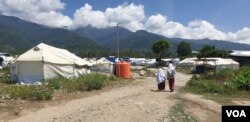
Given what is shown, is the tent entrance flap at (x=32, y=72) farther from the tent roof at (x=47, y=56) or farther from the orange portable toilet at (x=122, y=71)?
the orange portable toilet at (x=122, y=71)

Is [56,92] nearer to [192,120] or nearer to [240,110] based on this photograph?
[192,120]

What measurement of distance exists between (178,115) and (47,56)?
19147mm

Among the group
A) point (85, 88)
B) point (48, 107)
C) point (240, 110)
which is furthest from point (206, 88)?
point (240, 110)

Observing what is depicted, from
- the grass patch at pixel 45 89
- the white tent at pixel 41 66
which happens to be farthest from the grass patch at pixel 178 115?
the white tent at pixel 41 66

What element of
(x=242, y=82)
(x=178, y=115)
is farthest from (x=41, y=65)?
(x=178, y=115)

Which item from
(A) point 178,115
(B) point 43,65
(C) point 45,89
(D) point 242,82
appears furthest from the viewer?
(B) point 43,65

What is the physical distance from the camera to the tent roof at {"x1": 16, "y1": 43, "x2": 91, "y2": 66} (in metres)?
32.7

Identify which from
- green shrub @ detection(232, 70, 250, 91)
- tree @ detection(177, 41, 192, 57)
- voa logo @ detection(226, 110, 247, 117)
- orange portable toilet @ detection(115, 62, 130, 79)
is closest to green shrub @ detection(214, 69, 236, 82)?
green shrub @ detection(232, 70, 250, 91)

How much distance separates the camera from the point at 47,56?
33.1m

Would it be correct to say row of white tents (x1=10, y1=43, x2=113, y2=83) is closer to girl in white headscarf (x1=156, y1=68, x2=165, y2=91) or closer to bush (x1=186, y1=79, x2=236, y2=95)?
girl in white headscarf (x1=156, y1=68, x2=165, y2=91)

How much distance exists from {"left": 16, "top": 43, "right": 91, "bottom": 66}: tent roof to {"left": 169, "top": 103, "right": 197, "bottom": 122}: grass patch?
17.3 metres

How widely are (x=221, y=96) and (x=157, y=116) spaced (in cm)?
889

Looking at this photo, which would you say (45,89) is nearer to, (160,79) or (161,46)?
(160,79)

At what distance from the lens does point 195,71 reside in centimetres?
6309
